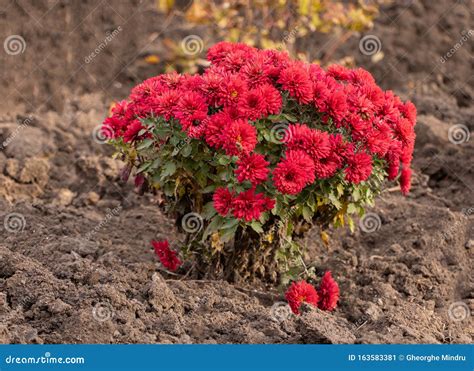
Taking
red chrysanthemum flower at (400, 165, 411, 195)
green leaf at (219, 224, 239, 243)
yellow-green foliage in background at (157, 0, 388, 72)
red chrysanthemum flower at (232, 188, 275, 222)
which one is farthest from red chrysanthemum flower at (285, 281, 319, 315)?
yellow-green foliage in background at (157, 0, 388, 72)

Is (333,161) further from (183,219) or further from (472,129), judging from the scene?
(472,129)

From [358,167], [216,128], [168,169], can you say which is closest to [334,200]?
[358,167]

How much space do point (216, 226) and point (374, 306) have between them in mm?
1069

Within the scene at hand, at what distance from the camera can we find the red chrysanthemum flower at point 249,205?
13.8 feet

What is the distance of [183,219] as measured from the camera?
4.95 metres

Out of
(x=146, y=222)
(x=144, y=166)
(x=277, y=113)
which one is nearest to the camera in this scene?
(x=277, y=113)

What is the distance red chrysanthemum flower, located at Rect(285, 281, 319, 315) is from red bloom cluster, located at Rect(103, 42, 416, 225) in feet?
2.00

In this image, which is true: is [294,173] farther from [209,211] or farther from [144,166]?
[144,166]

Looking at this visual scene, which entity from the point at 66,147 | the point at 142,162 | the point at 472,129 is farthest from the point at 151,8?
the point at 142,162

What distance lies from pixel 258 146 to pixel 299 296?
88 cm

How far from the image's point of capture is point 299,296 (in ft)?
15.2

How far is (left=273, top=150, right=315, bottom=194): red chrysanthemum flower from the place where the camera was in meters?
4.14

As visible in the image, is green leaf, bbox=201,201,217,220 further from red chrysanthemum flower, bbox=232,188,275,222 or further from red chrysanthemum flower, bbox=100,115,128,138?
red chrysanthemum flower, bbox=100,115,128,138

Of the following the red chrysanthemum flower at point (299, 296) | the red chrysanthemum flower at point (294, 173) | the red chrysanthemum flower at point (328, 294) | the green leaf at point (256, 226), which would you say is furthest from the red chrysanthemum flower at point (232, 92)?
the red chrysanthemum flower at point (328, 294)
